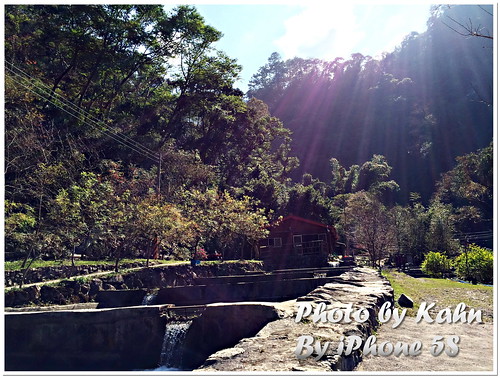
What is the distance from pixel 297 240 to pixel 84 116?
59.3ft

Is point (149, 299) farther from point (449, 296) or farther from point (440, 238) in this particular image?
point (440, 238)

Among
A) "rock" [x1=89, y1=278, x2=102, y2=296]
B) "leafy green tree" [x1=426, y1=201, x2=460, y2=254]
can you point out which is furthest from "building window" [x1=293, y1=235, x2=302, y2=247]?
"rock" [x1=89, y1=278, x2=102, y2=296]

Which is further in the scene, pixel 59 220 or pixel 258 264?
pixel 258 264

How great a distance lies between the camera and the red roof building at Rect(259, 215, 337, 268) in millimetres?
34062

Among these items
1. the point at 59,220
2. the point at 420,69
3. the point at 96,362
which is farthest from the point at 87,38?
the point at 420,69

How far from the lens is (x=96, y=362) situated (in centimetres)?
1003

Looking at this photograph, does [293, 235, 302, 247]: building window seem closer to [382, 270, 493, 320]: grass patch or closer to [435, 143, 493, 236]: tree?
[435, 143, 493, 236]: tree

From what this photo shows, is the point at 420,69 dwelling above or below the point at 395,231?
above

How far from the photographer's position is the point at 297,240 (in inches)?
1361

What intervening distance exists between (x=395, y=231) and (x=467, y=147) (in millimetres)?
53105

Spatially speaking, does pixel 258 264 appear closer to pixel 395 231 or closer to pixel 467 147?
pixel 395 231

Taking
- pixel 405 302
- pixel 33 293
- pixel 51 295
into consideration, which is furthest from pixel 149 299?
pixel 405 302

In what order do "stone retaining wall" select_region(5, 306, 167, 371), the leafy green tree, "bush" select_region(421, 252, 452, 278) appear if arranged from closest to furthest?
"stone retaining wall" select_region(5, 306, 167, 371)
"bush" select_region(421, 252, 452, 278)
the leafy green tree

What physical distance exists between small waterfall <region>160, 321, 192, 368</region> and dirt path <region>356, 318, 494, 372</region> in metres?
4.49
